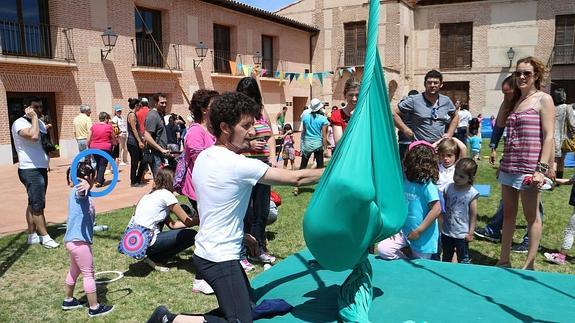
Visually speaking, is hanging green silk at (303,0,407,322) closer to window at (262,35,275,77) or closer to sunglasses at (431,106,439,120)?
sunglasses at (431,106,439,120)

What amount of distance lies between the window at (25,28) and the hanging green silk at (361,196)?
13298 mm

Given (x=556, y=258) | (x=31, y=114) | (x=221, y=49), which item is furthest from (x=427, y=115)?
(x=221, y=49)

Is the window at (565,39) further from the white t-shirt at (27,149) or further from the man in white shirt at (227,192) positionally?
the man in white shirt at (227,192)

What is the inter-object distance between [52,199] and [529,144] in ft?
24.3

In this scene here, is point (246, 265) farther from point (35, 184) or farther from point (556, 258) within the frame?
point (556, 258)

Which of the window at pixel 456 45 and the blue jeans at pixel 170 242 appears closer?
the blue jeans at pixel 170 242

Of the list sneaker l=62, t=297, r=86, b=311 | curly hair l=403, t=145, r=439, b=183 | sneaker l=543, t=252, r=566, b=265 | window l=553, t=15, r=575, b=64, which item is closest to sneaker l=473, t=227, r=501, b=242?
sneaker l=543, t=252, r=566, b=265

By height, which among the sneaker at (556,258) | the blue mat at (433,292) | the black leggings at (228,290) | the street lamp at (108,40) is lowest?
the sneaker at (556,258)

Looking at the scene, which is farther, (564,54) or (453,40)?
(453,40)

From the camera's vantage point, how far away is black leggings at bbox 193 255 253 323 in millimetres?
2523

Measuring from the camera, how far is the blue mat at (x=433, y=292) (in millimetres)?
2832

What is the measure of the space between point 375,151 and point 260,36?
830 inches

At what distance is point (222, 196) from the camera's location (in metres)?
2.52

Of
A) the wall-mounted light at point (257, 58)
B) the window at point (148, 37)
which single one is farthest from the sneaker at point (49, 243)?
the wall-mounted light at point (257, 58)
